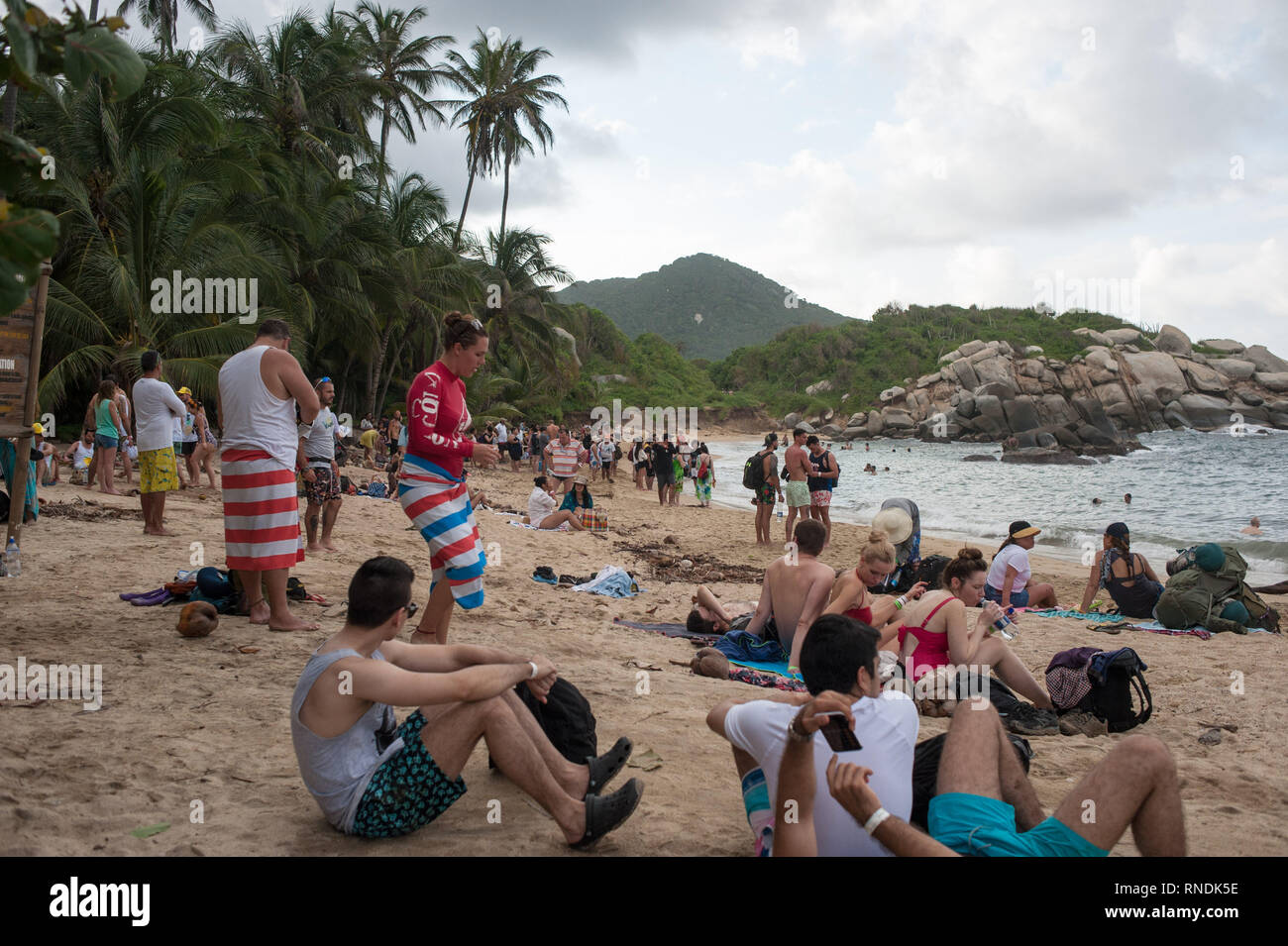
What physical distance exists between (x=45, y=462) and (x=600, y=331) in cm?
4656

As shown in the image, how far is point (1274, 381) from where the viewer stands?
58.1 m

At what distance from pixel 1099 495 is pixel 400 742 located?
89.0 ft

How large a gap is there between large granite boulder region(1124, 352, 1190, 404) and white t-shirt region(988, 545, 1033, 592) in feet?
182

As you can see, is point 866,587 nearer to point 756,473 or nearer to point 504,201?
point 756,473

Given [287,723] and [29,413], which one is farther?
[29,413]

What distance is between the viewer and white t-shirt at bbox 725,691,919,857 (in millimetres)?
2459

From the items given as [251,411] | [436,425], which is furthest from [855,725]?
[251,411]

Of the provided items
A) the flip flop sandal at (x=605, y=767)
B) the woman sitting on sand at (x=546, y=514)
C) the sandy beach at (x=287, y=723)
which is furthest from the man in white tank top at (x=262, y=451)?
the woman sitting on sand at (x=546, y=514)

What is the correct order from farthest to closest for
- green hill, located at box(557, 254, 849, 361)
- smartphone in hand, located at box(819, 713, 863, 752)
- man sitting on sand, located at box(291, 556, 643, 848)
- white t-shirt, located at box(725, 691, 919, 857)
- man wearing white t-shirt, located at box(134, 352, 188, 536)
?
green hill, located at box(557, 254, 849, 361) < man wearing white t-shirt, located at box(134, 352, 188, 536) < man sitting on sand, located at box(291, 556, 643, 848) < white t-shirt, located at box(725, 691, 919, 857) < smartphone in hand, located at box(819, 713, 863, 752)

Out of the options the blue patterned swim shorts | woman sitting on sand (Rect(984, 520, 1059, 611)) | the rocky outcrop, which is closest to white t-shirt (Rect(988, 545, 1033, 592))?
woman sitting on sand (Rect(984, 520, 1059, 611))

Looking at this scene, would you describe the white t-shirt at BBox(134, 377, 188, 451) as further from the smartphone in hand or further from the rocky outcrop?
the rocky outcrop

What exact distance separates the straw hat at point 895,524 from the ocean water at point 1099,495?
6.88 m
